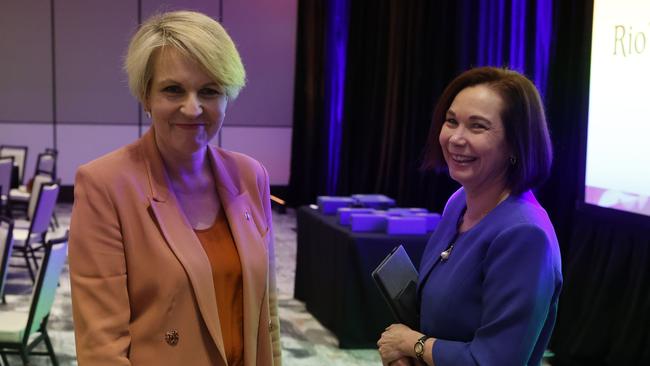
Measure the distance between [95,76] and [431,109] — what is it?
6.52 meters

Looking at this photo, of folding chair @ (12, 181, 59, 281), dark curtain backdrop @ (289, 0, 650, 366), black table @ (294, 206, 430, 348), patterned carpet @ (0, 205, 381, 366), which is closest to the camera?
dark curtain backdrop @ (289, 0, 650, 366)

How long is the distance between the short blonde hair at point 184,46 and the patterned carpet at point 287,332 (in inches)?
118

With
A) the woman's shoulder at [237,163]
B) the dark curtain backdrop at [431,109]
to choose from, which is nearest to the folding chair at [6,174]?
the dark curtain backdrop at [431,109]

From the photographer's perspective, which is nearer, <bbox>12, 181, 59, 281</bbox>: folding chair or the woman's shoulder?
the woman's shoulder

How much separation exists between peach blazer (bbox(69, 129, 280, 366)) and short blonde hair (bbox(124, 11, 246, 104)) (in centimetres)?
16

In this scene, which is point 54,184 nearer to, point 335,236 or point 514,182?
point 335,236

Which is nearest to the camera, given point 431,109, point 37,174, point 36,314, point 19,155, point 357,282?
point 36,314

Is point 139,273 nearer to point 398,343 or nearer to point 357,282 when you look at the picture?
point 398,343

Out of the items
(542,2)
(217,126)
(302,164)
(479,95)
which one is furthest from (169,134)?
(302,164)

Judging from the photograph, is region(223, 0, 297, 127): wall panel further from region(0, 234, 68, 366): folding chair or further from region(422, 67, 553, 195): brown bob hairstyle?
region(422, 67, 553, 195): brown bob hairstyle

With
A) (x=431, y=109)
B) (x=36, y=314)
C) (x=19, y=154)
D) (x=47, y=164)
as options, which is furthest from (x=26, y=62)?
(x=36, y=314)

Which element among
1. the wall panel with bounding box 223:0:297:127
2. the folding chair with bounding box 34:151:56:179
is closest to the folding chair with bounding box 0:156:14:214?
the folding chair with bounding box 34:151:56:179

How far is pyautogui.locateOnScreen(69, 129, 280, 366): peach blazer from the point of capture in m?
1.33

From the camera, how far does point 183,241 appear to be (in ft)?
4.65
